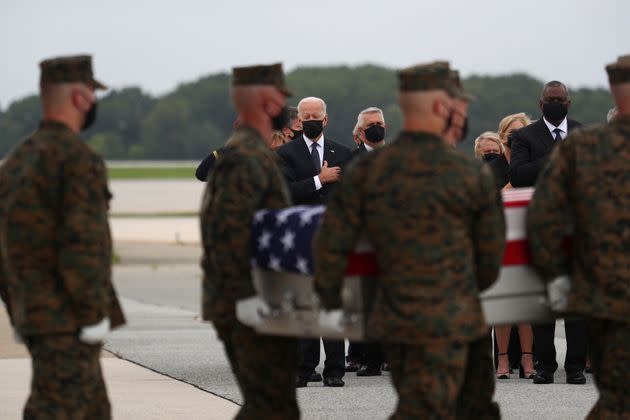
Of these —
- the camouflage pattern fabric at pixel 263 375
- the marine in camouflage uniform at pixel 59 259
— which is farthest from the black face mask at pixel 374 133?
the marine in camouflage uniform at pixel 59 259

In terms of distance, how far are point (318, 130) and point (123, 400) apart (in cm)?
222

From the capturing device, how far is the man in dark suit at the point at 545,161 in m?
8.83

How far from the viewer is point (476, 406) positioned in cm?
571

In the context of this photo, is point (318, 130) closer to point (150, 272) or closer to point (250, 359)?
point (250, 359)

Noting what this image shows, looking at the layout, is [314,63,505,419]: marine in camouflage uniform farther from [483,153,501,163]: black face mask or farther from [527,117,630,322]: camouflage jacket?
[483,153,501,163]: black face mask

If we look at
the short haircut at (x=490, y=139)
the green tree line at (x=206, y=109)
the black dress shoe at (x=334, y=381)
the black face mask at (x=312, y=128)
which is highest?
the black face mask at (x=312, y=128)

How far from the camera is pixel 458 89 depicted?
524cm

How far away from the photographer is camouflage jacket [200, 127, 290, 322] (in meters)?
5.31

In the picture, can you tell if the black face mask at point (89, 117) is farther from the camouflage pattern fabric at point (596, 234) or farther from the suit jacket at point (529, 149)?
the suit jacket at point (529, 149)

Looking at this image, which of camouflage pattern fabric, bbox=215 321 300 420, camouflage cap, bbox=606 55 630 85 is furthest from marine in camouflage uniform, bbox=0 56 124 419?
camouflage cap, bbox=606 55 630 85

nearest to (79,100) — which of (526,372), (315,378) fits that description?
(315,378)

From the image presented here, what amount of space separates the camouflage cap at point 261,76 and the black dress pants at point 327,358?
143 inches

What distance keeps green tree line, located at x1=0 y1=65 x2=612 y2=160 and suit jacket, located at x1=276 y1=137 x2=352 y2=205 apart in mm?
121390

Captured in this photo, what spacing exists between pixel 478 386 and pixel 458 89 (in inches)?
50.3
